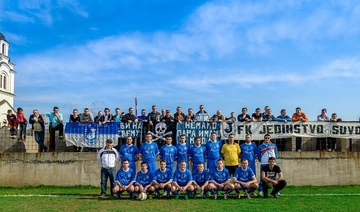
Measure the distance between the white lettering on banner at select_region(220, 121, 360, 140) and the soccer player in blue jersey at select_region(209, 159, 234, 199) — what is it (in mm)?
3198

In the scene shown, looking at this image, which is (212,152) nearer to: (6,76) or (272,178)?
(272,178)

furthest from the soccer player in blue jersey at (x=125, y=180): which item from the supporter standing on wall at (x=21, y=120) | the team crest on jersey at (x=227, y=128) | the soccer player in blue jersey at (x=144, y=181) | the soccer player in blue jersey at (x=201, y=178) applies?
the supporter standing on wall at (x=21, y=120)

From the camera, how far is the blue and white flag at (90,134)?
14883 mm

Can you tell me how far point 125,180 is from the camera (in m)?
11.7

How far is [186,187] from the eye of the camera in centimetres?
1142

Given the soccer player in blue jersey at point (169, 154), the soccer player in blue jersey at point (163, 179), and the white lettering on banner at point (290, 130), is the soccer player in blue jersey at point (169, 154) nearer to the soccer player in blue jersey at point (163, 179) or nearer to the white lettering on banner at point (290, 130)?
the soccer player in blue jersey at point (163, 179)

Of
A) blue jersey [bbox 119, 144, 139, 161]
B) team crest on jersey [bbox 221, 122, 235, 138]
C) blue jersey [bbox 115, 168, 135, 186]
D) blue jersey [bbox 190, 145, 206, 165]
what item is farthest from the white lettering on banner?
blue jersey [bbox 115, 168, 135, 186]

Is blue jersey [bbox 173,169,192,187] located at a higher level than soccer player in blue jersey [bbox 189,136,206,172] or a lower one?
lower

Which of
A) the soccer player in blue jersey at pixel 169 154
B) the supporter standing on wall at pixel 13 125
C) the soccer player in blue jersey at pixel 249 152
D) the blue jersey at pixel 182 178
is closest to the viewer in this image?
the blue jersey at pixel 182 178

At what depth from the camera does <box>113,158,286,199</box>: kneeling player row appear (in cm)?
1150

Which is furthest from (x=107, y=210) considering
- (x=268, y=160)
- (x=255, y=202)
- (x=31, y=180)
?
(x=31, y=180)

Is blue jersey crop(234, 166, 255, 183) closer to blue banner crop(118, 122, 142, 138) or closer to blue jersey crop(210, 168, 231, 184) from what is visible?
blue jersey crop(210, 168, 231, 184)

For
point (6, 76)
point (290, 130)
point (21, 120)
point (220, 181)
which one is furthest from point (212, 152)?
point (6, 76)

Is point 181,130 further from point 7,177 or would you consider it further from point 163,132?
point 7,177
